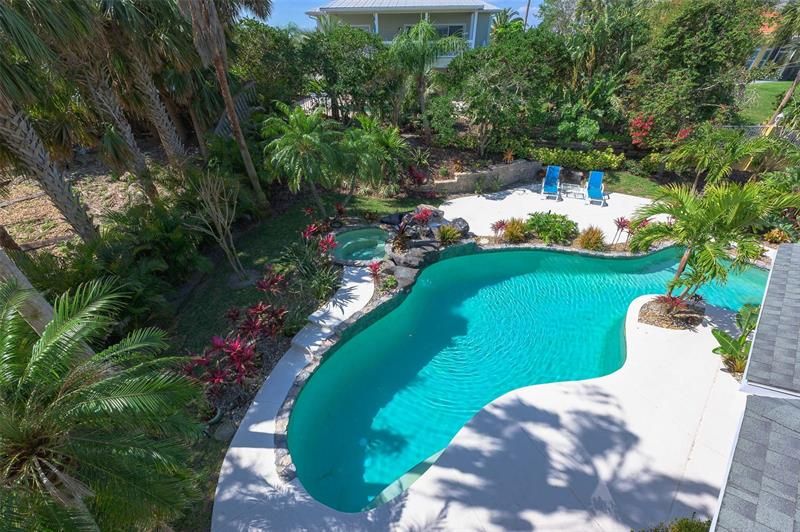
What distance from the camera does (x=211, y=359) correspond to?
25.4 ft

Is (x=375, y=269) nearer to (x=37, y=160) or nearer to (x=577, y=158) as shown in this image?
(x=37, y=160)

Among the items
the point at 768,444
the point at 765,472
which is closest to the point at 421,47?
the point at 768,444

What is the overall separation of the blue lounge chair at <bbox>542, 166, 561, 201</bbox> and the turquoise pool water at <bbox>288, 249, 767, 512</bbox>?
4.99 meters

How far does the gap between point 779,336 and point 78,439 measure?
9177 mm

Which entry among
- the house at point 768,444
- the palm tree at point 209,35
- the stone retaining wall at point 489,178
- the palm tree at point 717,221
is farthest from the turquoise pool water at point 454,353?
the palm tree at point 209,35

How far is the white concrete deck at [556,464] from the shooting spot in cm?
560

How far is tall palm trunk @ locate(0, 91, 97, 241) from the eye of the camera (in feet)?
24.1

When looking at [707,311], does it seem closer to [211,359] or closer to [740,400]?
[740,400]

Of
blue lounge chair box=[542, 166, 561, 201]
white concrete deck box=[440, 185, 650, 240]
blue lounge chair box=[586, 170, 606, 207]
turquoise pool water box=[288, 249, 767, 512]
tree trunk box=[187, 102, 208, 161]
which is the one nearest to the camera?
turquoise pool water box=[288, 249, 767, 512]

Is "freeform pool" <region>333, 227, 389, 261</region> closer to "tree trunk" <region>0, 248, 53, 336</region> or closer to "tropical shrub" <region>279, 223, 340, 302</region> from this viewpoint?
"tropical shrub" <region>279, 223, 340, 302</region>

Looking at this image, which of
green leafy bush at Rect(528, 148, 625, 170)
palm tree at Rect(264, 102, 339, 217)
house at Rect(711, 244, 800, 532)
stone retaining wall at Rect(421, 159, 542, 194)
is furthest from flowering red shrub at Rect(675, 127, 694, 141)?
palm tree at Rect(264, 102, 339, 217)

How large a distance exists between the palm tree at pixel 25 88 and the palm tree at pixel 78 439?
209 inches

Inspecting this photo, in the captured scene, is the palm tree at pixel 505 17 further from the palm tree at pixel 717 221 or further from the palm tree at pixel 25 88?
the palm tree at pixel 25 88

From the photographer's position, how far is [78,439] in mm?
3436
